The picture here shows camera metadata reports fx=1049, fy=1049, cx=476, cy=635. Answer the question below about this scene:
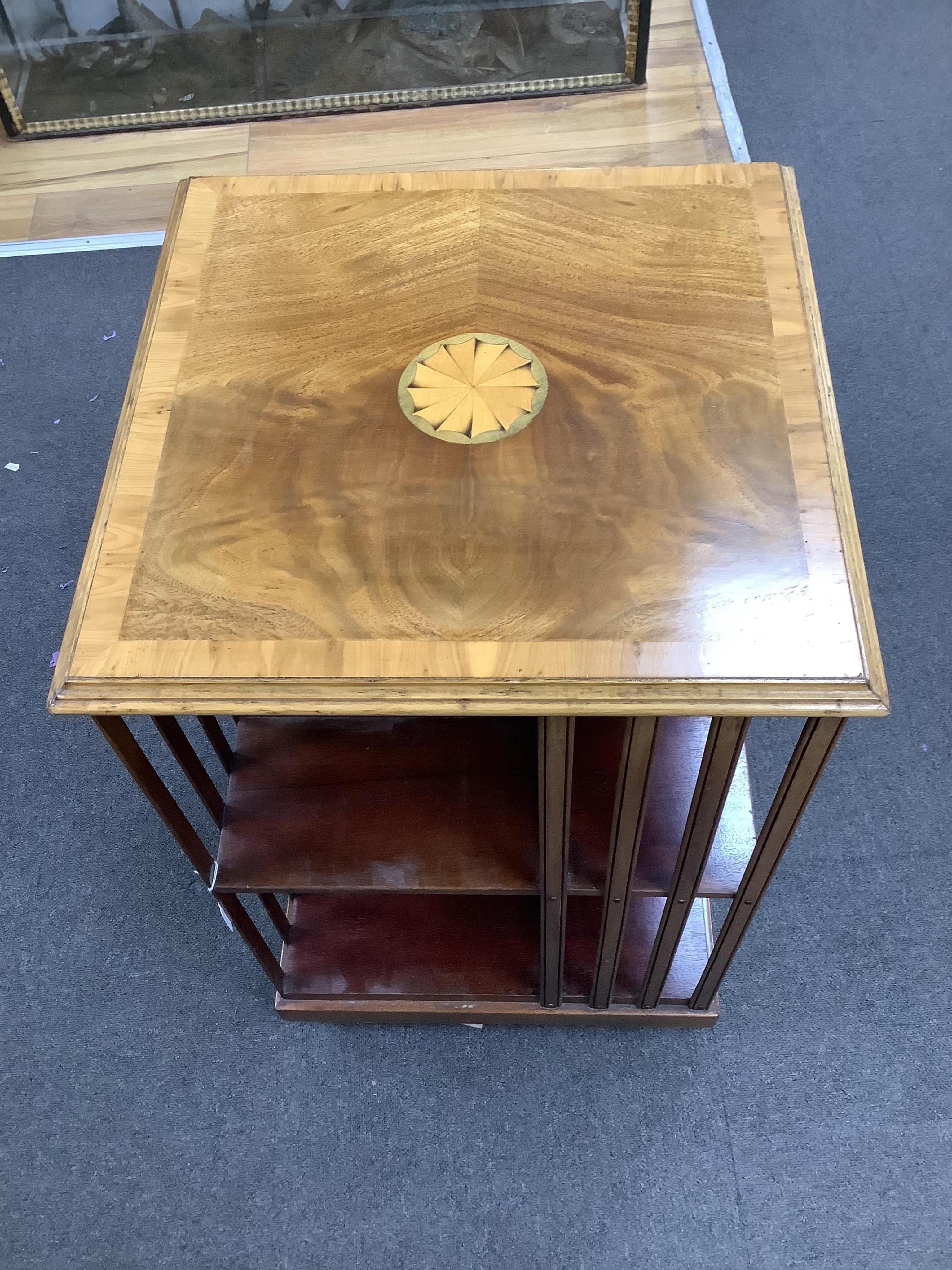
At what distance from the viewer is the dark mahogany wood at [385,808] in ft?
3.44

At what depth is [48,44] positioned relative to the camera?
2193mm

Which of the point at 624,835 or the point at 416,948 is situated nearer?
the point at 624,835

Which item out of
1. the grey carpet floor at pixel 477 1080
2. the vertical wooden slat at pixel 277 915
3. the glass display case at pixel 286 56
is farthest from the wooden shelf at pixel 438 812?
the glass display case at pixel 286 56

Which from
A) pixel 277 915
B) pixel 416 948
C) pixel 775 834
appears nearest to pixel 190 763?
pixel 277 915

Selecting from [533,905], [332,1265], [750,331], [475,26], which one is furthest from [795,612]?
[475,26]

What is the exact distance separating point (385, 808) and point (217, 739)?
313mm

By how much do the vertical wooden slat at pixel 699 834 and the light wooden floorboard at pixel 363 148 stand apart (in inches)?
64.7

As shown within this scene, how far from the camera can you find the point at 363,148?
2254mm

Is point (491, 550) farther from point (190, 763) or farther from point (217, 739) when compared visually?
point (217, 739)

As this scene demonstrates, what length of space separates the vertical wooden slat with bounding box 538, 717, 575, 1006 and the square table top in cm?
8

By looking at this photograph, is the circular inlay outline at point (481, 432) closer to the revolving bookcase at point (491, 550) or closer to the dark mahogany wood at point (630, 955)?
the revolving bookcase at point (491, 550)

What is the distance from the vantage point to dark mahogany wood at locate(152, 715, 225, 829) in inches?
38.2

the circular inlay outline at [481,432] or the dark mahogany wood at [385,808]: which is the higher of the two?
the circular inlay outline at [481,432]

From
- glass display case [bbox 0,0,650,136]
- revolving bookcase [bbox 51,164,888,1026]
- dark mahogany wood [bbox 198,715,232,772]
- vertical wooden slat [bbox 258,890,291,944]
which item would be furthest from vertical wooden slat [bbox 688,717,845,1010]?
glass display case [bbox 0,0,650,136]
